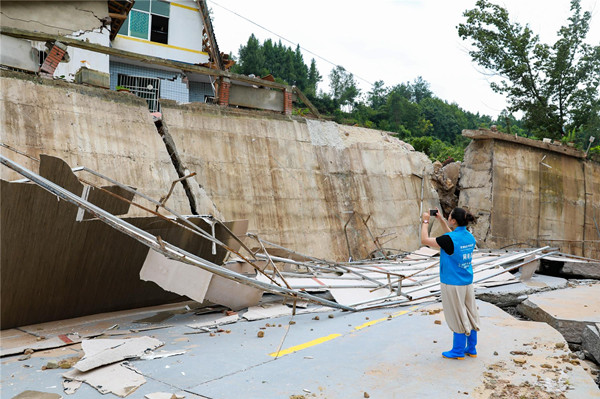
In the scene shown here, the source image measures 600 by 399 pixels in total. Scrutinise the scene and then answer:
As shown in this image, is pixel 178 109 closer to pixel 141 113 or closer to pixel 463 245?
pixel 141 113

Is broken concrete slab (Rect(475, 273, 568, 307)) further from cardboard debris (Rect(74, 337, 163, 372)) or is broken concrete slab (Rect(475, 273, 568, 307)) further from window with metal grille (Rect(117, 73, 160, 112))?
window with metal grille (Rect(117, 73, 160, 112))

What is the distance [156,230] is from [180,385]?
8.96 ft

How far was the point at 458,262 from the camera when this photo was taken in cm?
444

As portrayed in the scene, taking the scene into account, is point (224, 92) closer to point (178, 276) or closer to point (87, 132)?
point (87, 132)

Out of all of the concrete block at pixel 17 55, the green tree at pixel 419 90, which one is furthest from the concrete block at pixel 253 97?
the green tree at pixel 419 90

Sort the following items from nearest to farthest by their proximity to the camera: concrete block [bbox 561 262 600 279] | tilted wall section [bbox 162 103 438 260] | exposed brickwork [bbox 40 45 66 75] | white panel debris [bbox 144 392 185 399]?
1. white panel debris [bbox 144 392 185 399]
2. exposed brickwork [bbox 40 45 66 75]
3. concrete block [bbox 561 262 600 279]
4. tilted wall section [bbox 162 103 438 260]

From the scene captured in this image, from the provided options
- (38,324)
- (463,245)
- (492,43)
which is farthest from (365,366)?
(492,43)

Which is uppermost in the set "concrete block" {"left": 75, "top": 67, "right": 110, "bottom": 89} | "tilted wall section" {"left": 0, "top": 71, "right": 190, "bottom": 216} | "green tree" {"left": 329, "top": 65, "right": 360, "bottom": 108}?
"green tree" {"left": 329, "top": 65, "right": 360, "bottom": 108}

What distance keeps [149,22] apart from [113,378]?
19.4 metres

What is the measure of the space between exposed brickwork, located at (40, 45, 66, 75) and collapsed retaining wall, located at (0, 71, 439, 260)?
0.53m

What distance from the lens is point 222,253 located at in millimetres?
7051

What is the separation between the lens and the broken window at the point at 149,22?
19.8 metres

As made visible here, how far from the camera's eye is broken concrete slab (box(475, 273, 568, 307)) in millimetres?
7340

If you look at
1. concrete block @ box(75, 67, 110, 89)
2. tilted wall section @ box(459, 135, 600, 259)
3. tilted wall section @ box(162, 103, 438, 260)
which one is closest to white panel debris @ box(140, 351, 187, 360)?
tilted wall section @ box(162, 103, 438, 260)
